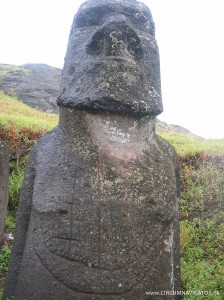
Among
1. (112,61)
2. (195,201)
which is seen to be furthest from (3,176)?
(195,201)

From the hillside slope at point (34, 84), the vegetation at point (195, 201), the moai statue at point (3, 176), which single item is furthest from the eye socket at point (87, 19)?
the hillside slope at point (34, 84)

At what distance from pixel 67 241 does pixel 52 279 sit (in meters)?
0.23

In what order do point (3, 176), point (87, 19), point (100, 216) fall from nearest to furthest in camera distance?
point (100, 216) < point (87, 19) < point (3, 176)

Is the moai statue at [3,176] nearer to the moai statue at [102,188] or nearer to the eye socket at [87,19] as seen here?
the moai statue at [102,188]

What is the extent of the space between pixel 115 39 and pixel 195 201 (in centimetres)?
452

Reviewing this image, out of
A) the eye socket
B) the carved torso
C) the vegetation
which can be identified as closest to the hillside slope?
the vegetation

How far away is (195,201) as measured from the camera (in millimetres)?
6461

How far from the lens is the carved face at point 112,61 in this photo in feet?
7.78

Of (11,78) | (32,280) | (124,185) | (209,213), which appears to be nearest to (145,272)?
(124,185)

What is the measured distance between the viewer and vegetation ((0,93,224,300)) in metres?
4.39

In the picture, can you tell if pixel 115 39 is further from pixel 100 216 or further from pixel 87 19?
pixel 100 216

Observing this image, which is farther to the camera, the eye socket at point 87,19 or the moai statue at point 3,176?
the moai statue at point 3,176

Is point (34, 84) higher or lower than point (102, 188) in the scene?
higher

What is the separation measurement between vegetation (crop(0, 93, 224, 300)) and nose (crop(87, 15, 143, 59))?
230cm
